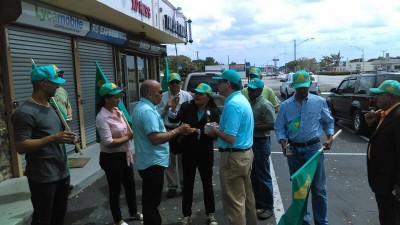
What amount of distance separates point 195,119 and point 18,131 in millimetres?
2063

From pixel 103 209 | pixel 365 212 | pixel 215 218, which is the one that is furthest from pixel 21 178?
pixel 365 212

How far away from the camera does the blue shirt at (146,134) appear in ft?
11.7

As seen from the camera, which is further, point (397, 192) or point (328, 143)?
point (328, 143)

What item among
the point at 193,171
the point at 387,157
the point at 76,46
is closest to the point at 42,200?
the point at 193,171

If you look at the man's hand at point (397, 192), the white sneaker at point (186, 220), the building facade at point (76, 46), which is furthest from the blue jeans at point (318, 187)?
the building facade at point (76, 46)

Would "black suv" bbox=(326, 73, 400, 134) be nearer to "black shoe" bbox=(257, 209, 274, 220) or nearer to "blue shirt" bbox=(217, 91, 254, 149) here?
"black shoe" bbox=(257, 209, 274, 220)

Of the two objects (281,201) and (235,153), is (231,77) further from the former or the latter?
(281,201)

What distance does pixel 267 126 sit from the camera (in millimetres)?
4617

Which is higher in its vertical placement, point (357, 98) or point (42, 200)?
point (357, 98)

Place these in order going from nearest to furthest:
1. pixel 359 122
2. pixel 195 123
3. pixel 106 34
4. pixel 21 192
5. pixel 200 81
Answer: pixel 195 123
pixel 21 192
pixel 106 34
pixel 200 81
pixel 359 122

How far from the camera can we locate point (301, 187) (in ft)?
11.9

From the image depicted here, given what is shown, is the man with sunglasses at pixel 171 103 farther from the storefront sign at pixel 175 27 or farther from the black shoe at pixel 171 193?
the storefront sign at pixel 175 27

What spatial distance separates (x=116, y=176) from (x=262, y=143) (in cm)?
191

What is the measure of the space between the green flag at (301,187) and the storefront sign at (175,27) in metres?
10.5
